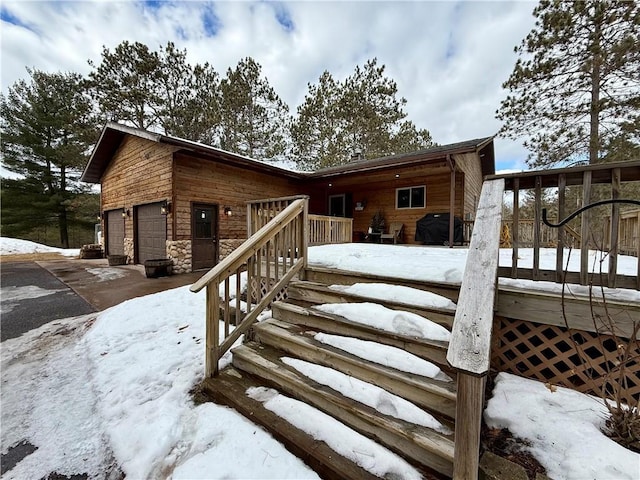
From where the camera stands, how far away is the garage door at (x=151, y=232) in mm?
8086

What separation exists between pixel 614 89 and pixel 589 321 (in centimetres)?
1111

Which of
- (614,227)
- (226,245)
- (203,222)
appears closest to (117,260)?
(203,222)

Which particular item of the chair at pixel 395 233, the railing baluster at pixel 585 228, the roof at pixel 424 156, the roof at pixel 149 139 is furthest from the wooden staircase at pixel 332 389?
the chair at pixel 395 233

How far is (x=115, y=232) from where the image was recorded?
1097 centimetres

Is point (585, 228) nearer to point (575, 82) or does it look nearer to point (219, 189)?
point (219, 189)

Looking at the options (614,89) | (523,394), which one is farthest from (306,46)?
(523,394)

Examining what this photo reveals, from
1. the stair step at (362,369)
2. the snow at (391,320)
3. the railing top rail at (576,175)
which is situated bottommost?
the stair step at (362,369)

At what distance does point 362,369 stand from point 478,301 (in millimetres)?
989

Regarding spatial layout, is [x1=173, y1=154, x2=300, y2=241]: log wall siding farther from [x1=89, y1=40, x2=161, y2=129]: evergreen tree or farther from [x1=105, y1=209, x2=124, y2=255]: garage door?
[x1=89, y1=40, x2=161, y2=129]: evergreen tree

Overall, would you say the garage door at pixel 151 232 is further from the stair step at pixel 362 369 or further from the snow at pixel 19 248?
the stair step at pixel 362 369

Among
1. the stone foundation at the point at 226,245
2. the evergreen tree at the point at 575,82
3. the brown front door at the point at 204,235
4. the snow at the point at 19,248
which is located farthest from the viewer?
the snow at the point at 19,248

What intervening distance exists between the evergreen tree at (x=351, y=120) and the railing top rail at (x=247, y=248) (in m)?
13.7

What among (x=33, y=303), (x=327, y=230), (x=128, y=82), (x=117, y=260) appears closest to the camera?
(x=33, y=303)

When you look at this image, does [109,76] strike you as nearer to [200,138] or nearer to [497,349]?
[200,138]
